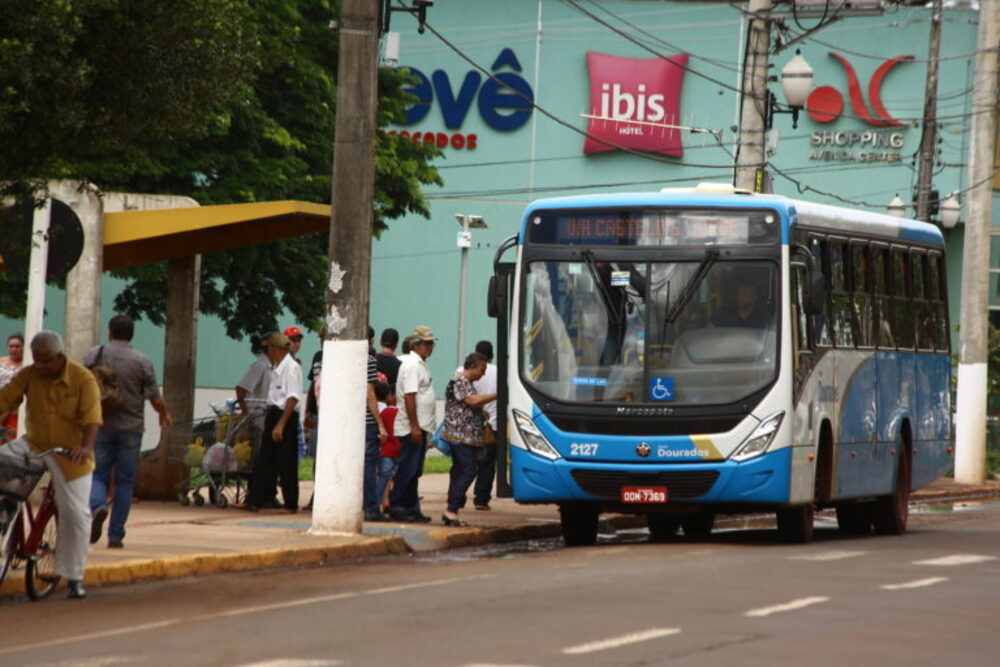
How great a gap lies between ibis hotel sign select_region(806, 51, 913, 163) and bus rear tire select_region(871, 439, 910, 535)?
33.0 m

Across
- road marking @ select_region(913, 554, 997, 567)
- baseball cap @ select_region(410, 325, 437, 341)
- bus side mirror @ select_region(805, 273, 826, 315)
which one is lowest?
road marking @ select_region(913, 554, 997, 567)

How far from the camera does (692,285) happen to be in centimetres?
1811

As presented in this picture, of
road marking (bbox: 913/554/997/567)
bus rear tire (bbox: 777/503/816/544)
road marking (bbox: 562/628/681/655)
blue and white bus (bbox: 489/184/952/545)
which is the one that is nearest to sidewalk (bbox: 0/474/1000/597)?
blue and white bus (bbox: 489/184/952/545)

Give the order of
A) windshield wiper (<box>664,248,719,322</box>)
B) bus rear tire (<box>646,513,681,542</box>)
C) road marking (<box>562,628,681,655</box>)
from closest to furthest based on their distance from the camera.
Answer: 1. road marking (<box>562,628,681,655</box>)
2. windshield wiper (<box>664,248,719,322</box>)
3. bus rear tire (<box>646,513,681,542</box>)

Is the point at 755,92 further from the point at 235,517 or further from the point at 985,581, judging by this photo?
the point at 985,581

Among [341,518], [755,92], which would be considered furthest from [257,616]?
[755,92]

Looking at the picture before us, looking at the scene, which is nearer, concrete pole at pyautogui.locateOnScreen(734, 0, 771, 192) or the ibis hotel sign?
concrete pole at pyautogui.locateOnScreen(734, 0, 771, 192)

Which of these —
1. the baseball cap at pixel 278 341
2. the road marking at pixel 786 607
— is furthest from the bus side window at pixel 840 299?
the road marking at pixel 786 607

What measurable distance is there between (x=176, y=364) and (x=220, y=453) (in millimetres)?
1513

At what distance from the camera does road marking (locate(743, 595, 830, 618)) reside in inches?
474

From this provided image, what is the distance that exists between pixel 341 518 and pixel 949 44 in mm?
40255

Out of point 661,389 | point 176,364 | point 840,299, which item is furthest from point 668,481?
point 176,364

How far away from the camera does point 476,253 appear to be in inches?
2256

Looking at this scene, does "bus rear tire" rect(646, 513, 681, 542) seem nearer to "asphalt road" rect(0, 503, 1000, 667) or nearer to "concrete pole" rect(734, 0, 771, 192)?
"asphalt road" rect(0, 503, 1000, 667)
